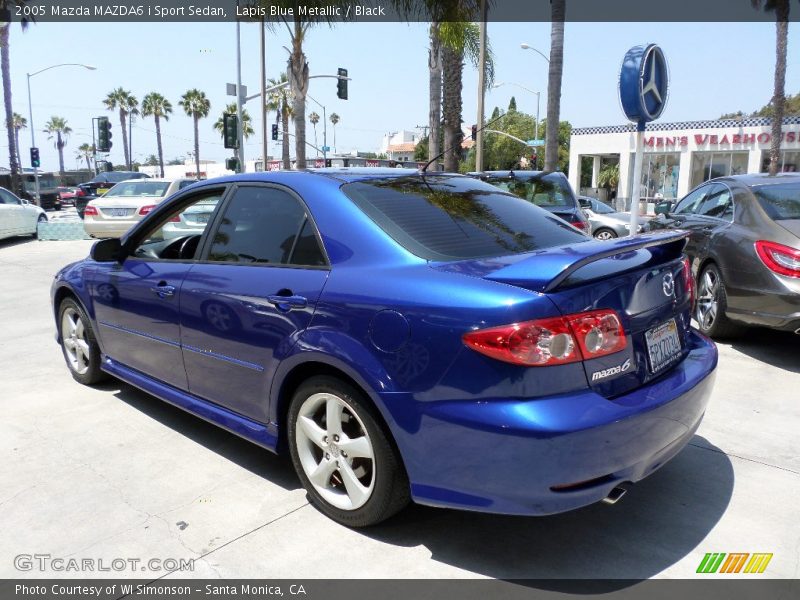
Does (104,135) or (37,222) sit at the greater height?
(104,135)

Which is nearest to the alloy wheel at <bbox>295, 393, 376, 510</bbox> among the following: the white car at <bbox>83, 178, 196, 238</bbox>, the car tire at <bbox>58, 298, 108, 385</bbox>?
the car tire at <bbox>58, 298, 108, 385</bbox>

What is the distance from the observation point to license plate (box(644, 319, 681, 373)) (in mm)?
2682

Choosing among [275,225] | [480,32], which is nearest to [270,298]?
[275,225]

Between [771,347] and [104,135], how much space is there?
83.1 feet

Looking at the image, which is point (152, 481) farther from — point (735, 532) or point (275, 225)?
point (735, 532)

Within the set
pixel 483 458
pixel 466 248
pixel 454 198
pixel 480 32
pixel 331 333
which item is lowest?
pixel 483 458

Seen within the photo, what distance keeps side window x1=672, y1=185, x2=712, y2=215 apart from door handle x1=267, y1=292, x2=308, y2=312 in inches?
217

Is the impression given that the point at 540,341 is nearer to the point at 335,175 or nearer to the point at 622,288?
the point at 622,288

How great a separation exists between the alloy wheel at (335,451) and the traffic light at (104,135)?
84.4ft

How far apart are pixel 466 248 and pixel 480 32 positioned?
16.2m

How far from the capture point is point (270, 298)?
3039 mm

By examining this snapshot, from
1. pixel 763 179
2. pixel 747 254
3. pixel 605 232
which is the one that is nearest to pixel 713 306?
pixel 747 254

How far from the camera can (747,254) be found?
543 cm

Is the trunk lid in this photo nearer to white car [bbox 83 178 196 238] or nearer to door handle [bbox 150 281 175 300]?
door handle [bbox 150 281 175 300]
